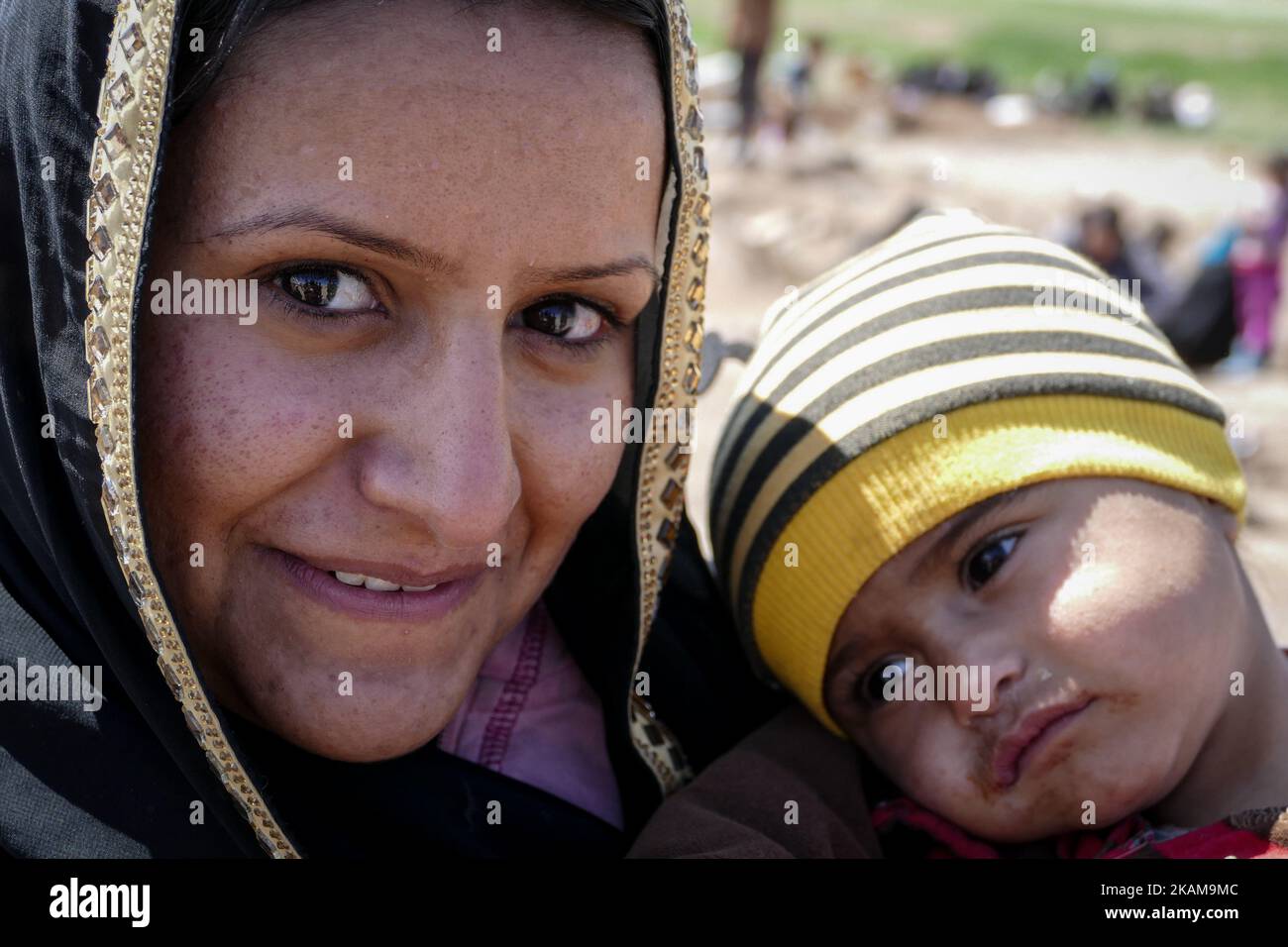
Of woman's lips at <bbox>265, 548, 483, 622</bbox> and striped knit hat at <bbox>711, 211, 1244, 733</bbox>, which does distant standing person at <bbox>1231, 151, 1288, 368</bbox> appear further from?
woman's lips at <bbox>265, 548, 483, 622</bbox>

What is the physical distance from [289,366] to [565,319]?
375mm

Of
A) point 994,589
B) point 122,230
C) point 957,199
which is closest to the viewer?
point 122,230

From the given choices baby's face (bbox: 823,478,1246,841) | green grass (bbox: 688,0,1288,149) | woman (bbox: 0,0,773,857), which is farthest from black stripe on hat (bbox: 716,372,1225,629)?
green grass (bbox: 688,0,1288,149)

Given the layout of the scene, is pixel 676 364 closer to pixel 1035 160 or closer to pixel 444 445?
pixel 444 445

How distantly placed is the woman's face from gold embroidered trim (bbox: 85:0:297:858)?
61 millimetres

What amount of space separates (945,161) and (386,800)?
15.4m

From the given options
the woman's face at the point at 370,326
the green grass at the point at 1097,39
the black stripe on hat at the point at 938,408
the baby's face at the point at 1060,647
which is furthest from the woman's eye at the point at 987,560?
the green grass at the point at 1097,39

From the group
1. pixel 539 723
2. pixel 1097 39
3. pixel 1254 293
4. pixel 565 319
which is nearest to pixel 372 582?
pixel 565 319

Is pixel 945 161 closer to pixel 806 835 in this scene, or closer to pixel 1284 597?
pixel 1284 597

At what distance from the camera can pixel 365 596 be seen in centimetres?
156

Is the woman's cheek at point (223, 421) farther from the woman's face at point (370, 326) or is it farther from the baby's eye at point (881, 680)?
the baby's eye at point (881, 680)

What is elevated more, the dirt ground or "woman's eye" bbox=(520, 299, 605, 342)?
the dirt ground

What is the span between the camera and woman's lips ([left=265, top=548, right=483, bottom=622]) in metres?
1.53

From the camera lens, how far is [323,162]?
138 cm
